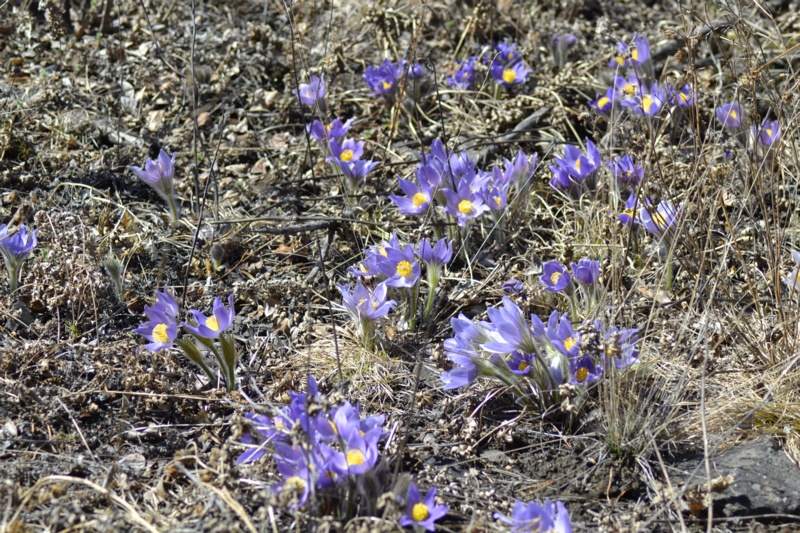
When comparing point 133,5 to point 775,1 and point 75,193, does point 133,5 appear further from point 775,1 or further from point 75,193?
point 775,1

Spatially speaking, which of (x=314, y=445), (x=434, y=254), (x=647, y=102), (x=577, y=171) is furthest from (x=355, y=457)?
(x=647, y=102)

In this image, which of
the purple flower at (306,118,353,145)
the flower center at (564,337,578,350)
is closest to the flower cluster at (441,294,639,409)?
the flower center at (564,337,578,350)

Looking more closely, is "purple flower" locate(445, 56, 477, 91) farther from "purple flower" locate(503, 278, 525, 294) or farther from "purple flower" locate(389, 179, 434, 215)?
"purple flower" locate(503, 278, 525, 294)

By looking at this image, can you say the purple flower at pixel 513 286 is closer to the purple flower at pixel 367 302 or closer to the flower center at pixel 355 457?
the purple flower at pixel 367 302

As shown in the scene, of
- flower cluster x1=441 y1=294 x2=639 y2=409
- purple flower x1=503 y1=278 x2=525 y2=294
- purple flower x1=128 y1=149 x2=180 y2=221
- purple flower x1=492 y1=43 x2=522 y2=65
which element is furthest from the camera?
purple flower x1=492 y1=43 x2=522 y2=65

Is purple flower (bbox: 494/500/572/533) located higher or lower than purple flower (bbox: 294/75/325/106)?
lower

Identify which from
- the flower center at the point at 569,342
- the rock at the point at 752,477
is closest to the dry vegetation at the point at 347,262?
the rock at the point at 752,477
